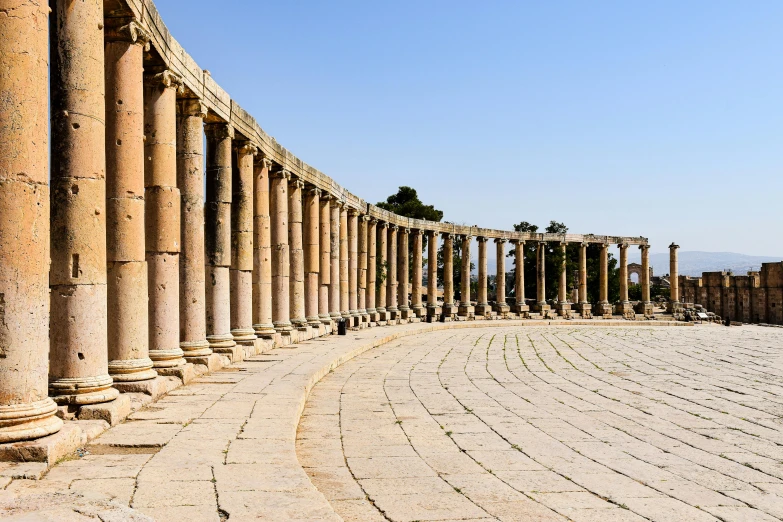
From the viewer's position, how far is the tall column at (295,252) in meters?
24.1

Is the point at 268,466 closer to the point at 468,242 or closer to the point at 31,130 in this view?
the point at 31,130

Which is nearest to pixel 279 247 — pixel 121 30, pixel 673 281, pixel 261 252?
pixel 261 252

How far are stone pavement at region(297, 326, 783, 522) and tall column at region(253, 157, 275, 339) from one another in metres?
3.20

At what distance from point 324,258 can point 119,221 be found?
56.5 feet

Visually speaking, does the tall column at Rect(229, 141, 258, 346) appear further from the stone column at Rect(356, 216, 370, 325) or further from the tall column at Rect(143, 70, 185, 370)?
the stone column at Rect(356, 216, 370, 325)

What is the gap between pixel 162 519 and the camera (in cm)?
525

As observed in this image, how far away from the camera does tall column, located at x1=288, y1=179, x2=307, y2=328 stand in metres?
24.1

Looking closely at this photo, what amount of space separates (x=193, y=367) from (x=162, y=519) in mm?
8137

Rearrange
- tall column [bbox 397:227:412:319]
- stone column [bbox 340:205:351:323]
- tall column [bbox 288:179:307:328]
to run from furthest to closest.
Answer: tall column [bbox 397:227:412:319] → stone column [bbox 340:205:351:323] → tall column [bbox 288:179:307:328]

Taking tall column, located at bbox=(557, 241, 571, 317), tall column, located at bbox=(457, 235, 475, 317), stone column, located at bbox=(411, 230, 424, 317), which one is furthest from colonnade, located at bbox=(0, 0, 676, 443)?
tall column, located at bbox=(557, 241, 571, 317)

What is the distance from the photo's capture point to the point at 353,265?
32.5m

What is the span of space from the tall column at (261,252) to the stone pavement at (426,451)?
352 cm

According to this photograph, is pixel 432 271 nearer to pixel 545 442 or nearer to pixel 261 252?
pixel 261 252

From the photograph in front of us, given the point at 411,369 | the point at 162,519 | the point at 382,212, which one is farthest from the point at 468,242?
the point at 162,519
